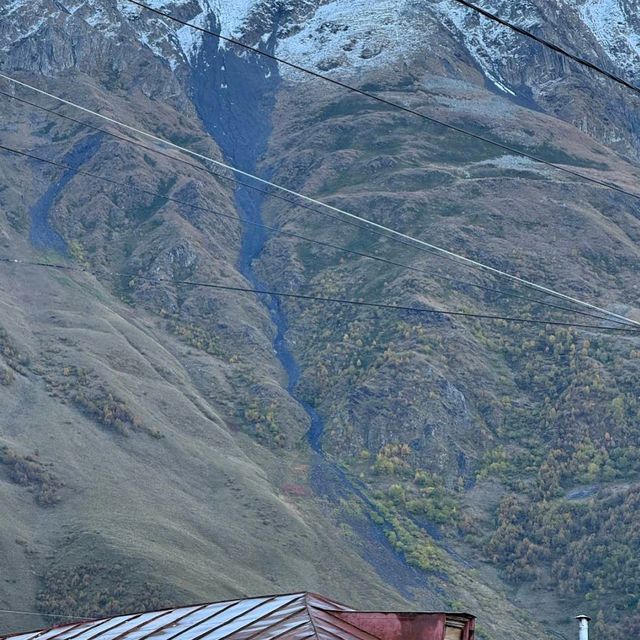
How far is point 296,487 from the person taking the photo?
3312 inches

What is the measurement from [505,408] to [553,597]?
2294cm

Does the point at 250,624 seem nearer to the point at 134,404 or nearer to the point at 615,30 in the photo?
the point at 134,404

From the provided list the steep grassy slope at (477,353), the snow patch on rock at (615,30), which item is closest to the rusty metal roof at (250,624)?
the steep grassy slope at (477,353)

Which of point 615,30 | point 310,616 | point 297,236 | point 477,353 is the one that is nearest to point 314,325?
point 477,353

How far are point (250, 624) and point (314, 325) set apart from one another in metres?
85.4

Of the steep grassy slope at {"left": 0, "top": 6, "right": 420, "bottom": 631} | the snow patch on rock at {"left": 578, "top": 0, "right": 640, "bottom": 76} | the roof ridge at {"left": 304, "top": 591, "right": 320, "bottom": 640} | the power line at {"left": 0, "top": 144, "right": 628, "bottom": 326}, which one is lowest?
the steep grassy slope at {"left": 0, "top": 6, "right": 420, "bottom": 631}

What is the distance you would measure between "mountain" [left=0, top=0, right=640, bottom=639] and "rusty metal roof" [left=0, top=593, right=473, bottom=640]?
37.2 m

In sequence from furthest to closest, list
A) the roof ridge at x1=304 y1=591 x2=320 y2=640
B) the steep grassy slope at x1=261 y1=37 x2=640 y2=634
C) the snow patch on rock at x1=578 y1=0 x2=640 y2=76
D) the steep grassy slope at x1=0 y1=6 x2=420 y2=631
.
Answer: the snow patch on rock at x1=578 y1=0 x2=640 y2=76
the steep grassy slope at x1=261 y1=37 x2=640 y2=634
the steep grassy slope at x1=0 y1=6 x2=420 y2=631
the roof ridge at x1=304 y1=591 x2=320 y2=640

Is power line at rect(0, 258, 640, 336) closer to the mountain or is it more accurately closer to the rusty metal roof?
the mountain

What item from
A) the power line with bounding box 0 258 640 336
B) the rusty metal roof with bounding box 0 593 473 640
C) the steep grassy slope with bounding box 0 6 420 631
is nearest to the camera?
the rusty metal roof with bounding box 0 593 473 640

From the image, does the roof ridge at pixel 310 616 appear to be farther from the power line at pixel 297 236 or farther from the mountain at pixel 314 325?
the power line at pixel 297 236

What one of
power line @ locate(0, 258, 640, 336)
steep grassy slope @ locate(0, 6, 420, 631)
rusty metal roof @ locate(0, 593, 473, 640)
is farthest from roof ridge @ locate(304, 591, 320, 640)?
power line @ locate(0, 258, 640, 336)

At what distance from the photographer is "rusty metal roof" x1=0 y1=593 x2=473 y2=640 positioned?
23.2 metres

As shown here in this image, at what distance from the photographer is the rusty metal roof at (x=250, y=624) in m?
23.2
